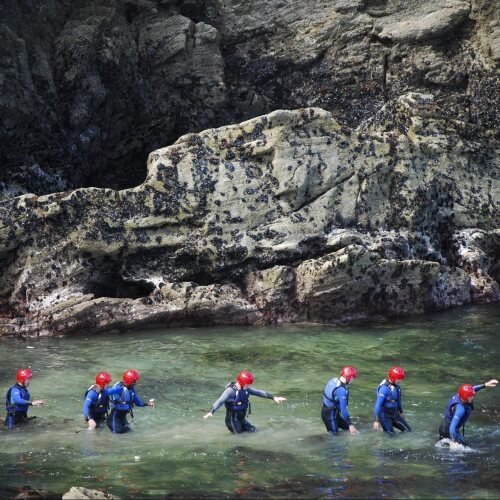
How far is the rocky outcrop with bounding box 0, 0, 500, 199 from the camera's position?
111ft

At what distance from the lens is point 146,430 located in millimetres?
20375

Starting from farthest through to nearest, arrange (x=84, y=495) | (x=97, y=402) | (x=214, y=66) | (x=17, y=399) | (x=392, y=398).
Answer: (x=214, y=66), (x=97, y=402), (x=17, y=399), (x=392, y=398), (x=84, y=495)

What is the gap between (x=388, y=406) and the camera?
64.1 feet

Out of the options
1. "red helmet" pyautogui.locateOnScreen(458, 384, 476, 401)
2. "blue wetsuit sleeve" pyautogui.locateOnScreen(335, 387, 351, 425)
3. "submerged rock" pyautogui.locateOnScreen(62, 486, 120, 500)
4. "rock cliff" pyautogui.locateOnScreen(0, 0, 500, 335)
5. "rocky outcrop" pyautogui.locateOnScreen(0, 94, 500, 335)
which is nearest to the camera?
"submerged rock" pyautogui.locateOnScreen(62, 486, 120, 500)

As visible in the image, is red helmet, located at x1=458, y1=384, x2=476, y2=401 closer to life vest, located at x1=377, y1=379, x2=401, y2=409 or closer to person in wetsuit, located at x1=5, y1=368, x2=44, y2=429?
life vest, located at x1=377, y1=379, x2=401, y2=409

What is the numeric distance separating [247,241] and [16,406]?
1141cm

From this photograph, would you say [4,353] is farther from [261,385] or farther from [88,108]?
[88,108]

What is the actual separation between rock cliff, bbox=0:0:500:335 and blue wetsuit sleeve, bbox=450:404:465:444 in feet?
34.3

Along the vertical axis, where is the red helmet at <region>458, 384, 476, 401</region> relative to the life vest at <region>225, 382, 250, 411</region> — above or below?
above

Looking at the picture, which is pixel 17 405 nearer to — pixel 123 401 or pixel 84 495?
pixel 123 401

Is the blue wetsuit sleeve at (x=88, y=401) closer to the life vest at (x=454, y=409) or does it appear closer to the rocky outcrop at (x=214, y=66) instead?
the life vest at (x=454, y=409)

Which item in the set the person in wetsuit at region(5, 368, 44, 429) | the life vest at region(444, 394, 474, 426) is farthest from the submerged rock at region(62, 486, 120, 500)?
the life vest at region(444, 394, 474, 426)

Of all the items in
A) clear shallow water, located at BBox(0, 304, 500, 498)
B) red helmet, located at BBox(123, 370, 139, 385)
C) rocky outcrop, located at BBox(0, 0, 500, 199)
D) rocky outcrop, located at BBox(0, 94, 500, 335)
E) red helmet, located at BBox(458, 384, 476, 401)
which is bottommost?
clear shallow water, located at BBox(0, 304, 500, 498)

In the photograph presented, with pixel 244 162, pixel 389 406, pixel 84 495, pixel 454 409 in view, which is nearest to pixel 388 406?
pixel 389 406
